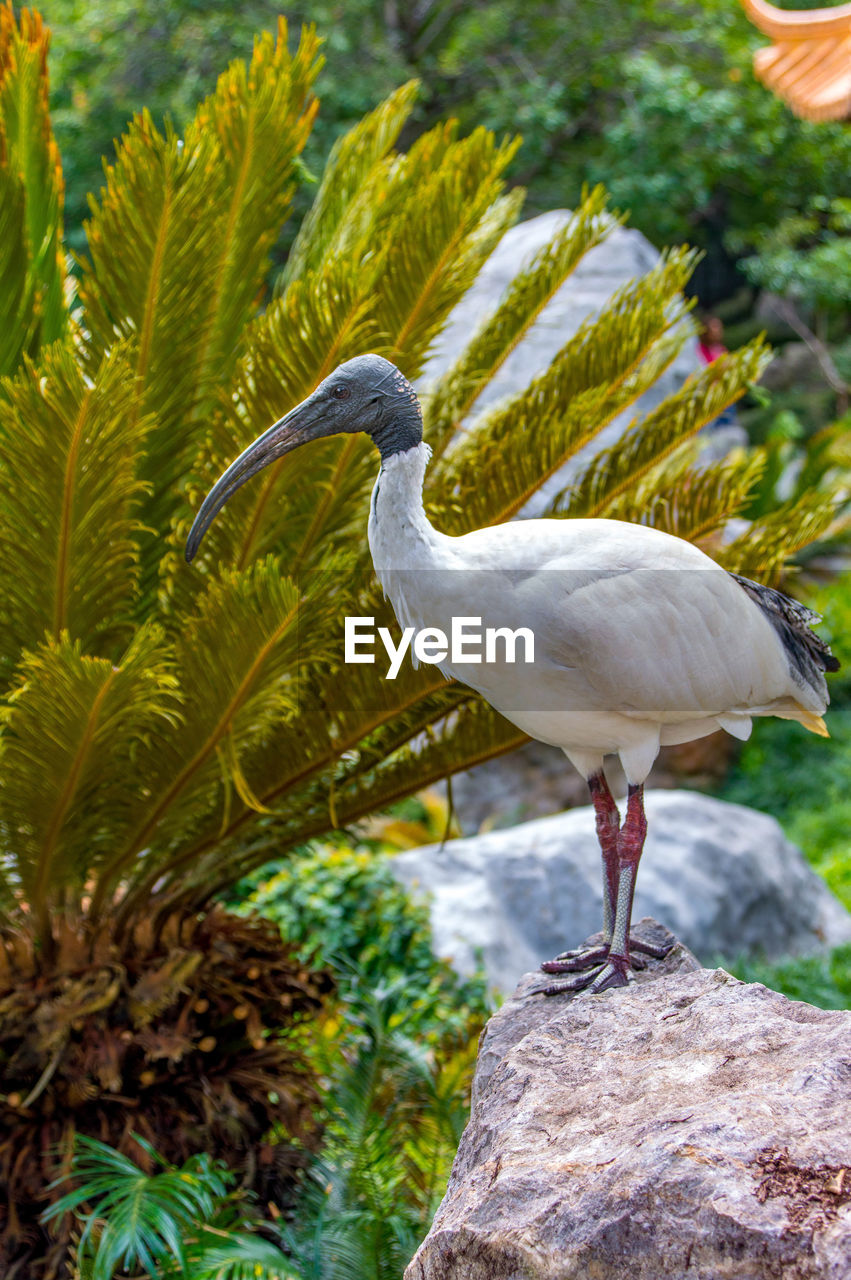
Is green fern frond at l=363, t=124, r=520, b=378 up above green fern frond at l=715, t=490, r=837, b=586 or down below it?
above

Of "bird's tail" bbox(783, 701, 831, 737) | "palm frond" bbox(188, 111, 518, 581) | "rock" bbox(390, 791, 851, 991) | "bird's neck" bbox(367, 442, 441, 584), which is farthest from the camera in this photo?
"rock" bbox(390, 791, 851, 991)

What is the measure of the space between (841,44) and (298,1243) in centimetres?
1088

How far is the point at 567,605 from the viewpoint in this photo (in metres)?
2.71

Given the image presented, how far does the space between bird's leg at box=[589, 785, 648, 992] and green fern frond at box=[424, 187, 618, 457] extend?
184 centimetres

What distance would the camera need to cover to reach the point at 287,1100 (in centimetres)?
397

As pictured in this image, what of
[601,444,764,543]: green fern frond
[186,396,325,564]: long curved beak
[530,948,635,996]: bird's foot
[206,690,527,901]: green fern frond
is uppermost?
[186,396,325,564]: long curved beak

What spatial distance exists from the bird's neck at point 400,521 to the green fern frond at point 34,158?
1.89m

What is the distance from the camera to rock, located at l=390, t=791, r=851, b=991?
5832mm

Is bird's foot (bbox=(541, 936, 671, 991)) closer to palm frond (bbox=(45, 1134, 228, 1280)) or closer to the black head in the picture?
palm frond (bbox=(45, 1134, 228, 1280))

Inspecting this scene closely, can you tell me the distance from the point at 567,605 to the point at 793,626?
2.71 ft

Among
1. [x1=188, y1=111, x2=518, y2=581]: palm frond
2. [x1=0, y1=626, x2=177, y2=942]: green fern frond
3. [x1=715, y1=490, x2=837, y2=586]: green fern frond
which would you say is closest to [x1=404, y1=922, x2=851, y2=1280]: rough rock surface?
[x1=0, y1=626, x2=177, y2=942]: green fern frond

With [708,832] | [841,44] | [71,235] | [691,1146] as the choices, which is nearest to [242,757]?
[691,1146]

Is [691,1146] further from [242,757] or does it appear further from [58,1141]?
[58,1141]

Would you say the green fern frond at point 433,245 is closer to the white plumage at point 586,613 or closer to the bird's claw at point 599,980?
the white plumage at point 586,613
